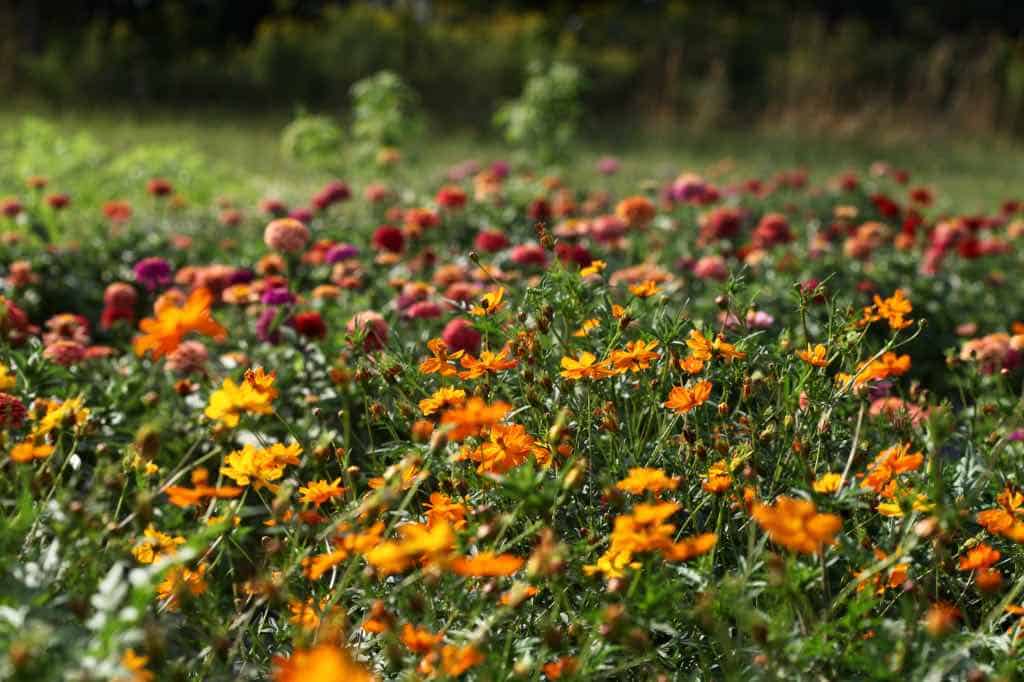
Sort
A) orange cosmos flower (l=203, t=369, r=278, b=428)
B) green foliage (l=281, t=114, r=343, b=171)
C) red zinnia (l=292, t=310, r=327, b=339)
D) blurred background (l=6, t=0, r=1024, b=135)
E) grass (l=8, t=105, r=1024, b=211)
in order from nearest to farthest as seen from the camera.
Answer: orange cosmos flower (l=203, t=369, r=278, b=428), red zinnia (l=292, t=310, r=327, b=339), green foliage (l=281, t=114, r=343, b=171), grass (l=8, t=105, r=1024, b=211), blurred background (l=6, t=0, r=1024, b=135)

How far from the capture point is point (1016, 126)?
38.8 feet

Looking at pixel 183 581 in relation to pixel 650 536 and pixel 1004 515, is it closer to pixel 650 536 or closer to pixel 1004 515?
pixel 650 536

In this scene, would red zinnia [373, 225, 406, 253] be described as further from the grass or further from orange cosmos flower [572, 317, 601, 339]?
the grass

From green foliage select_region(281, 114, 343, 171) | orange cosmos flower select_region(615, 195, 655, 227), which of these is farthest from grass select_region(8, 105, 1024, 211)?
orange cosmos flower select_region(615, 195, 655, 227)

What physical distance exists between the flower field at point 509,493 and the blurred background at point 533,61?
9210 millimetres

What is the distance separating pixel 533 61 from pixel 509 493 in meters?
9.91

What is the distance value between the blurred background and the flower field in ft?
30.2

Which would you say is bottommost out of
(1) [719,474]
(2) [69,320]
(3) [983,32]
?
(3) [983,32]

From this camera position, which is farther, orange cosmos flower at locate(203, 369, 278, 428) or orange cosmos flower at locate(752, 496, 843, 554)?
orange cosmos flower at locate(203, 369, 278, 428)

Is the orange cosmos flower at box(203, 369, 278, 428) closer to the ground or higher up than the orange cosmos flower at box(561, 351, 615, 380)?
higher up

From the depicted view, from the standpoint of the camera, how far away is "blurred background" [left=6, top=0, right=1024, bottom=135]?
1206cm

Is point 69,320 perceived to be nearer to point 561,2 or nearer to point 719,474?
point 719,474

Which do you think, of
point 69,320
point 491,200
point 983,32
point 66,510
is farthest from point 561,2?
point 66,510

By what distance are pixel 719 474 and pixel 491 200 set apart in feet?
10.1
